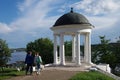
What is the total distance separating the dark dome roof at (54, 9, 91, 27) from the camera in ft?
117

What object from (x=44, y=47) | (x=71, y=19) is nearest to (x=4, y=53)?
(x=44, y=47)

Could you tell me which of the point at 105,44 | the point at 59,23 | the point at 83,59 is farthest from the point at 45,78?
the point at 105,44

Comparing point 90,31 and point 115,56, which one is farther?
point 115,56

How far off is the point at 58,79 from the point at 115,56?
117 feet

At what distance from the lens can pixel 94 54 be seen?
59.2 metres

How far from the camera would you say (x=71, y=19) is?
3575 cm

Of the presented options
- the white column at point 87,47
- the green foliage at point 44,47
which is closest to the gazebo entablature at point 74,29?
the white column at point 87,47

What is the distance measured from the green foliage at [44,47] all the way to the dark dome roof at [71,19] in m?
24.5

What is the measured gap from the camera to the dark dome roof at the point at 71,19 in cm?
3572

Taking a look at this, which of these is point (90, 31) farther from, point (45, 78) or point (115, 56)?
point (115, 56)

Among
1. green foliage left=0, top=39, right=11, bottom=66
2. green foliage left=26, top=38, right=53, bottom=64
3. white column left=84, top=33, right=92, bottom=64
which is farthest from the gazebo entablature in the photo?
green foliage left=26, top=38, right=53, bottom=64

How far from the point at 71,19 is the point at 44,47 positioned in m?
28.4

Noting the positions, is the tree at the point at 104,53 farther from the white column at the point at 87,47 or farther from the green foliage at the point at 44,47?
the white column at the point at 87,47

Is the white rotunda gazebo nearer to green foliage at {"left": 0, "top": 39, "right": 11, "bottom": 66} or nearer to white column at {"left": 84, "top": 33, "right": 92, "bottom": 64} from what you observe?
white column at {"left": 84, "top": 33, "right": 92, "bottom": 64}
